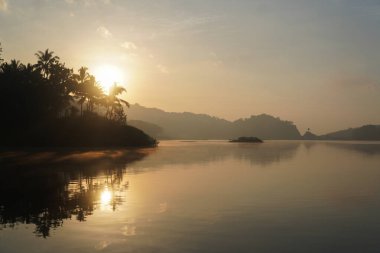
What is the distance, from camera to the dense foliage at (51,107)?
292 feet

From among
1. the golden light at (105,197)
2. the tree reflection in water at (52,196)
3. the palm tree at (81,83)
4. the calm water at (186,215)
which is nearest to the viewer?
the calm water at (186,215)

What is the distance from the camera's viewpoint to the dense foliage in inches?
3499

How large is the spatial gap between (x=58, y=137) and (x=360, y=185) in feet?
270

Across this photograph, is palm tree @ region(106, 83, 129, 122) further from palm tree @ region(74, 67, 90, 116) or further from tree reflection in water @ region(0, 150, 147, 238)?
tree reflection in water @ region(0, 150, 147, 238)

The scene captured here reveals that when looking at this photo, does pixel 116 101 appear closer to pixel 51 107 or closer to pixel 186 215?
pixel 51 107

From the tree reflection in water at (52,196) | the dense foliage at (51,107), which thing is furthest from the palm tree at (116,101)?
the tree reflection in water at (52,196)

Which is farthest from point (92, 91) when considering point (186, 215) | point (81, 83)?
point (186, 215)

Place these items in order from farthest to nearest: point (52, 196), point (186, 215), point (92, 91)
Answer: point (92, 91) < point (52, 196) < point (186, 215)

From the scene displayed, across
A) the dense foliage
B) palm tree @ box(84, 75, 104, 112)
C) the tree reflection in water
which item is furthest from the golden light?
palm tree @ box(84, 75, 104, 112)

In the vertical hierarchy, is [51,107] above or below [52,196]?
above

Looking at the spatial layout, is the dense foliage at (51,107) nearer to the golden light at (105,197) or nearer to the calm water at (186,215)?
the calm water at (186,215)

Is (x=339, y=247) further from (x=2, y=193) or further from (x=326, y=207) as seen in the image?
(x=2, y=193)

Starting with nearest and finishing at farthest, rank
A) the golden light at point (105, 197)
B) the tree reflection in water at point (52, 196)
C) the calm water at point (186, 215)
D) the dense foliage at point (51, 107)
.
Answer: the calm water at point (186, 215)
the tree reflection in water at point (52, 196)
the golden light at point (105, 197)
the dense foliage at point (51, 107)

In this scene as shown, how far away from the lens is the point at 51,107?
103 m
